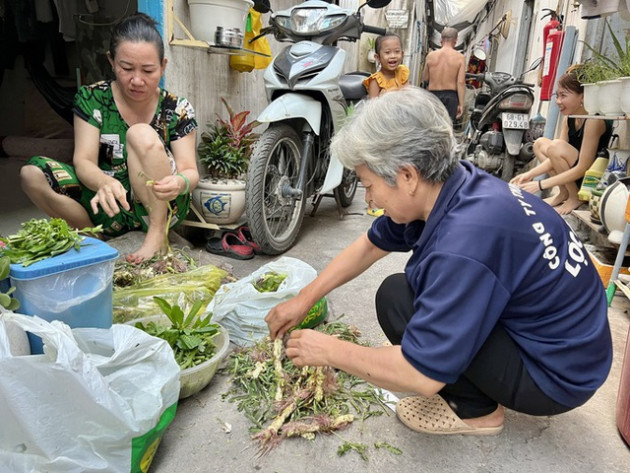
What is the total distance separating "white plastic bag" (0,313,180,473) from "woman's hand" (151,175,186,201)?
116 cm

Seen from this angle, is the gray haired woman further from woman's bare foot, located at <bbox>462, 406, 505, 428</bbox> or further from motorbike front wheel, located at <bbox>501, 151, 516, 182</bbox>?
motorbike front wheel, located at <bbox>501, 151, 516, 182</bbox>

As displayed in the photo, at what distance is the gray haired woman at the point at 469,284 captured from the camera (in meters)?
1.06

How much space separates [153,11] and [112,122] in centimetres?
72

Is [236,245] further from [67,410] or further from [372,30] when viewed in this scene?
[372,30]

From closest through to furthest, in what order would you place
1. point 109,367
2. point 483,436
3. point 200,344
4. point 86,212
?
point 109,367, point 483,436, point 200,344, point 86,212

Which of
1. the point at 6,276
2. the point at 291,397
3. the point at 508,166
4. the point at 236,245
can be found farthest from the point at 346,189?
the point at 6,276

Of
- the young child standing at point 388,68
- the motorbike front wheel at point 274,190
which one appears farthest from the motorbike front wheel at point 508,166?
the motorbike front wheel at point 274,190

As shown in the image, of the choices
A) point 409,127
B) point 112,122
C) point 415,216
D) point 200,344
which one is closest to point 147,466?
point 200,344

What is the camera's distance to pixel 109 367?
47.6 inches

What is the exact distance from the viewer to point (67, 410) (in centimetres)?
107

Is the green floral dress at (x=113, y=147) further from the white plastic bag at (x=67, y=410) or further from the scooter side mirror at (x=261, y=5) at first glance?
the white plastic bag at (x=67, y=410)

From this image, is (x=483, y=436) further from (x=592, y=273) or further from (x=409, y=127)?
(x=409, y=127)

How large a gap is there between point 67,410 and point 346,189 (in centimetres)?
346

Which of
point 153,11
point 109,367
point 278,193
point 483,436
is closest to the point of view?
point 109,367
